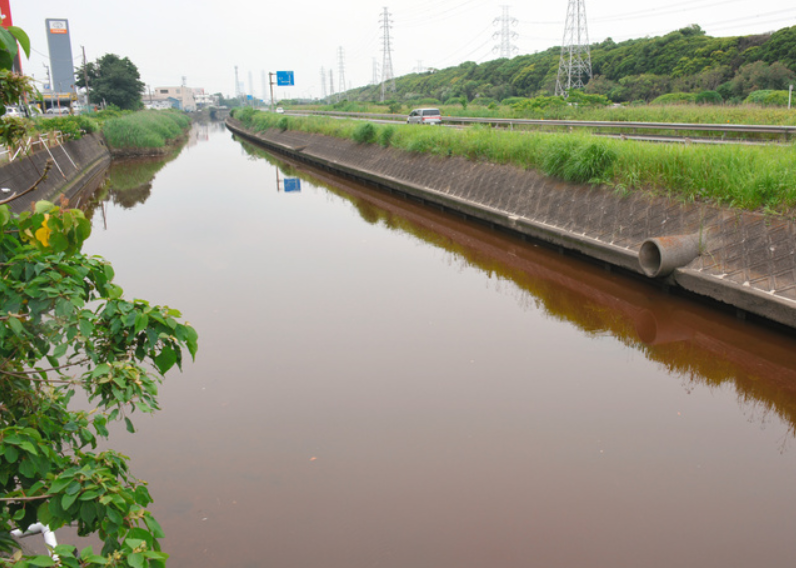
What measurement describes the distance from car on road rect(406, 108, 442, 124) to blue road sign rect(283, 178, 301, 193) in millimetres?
9167

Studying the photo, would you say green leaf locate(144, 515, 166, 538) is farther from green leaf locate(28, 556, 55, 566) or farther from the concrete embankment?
the concrete embankment

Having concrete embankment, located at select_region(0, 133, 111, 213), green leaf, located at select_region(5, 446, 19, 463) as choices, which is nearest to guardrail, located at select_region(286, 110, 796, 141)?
concrete embankment, located at select_region(0, 133, 111, 213)

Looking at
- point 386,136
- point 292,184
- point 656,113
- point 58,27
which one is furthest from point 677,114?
point 58,27

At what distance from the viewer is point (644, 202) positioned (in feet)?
37.4

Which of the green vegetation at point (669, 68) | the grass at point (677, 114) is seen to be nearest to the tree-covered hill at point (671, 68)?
the green vegetation at point (669, 68)

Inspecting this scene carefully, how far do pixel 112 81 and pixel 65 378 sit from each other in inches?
2829

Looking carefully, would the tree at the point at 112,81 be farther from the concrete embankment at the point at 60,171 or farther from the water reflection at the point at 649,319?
the water reflection at the point at 649,319

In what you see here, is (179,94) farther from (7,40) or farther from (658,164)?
(7,40)

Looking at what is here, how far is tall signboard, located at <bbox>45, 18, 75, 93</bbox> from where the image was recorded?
374ft

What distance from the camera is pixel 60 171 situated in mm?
23734

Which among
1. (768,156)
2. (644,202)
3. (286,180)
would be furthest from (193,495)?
(286,180)

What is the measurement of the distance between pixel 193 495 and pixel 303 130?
37358 mm

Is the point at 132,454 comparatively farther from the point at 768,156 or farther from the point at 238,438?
the point at 768,156

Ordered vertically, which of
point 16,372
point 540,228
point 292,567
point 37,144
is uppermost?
point 37,144
